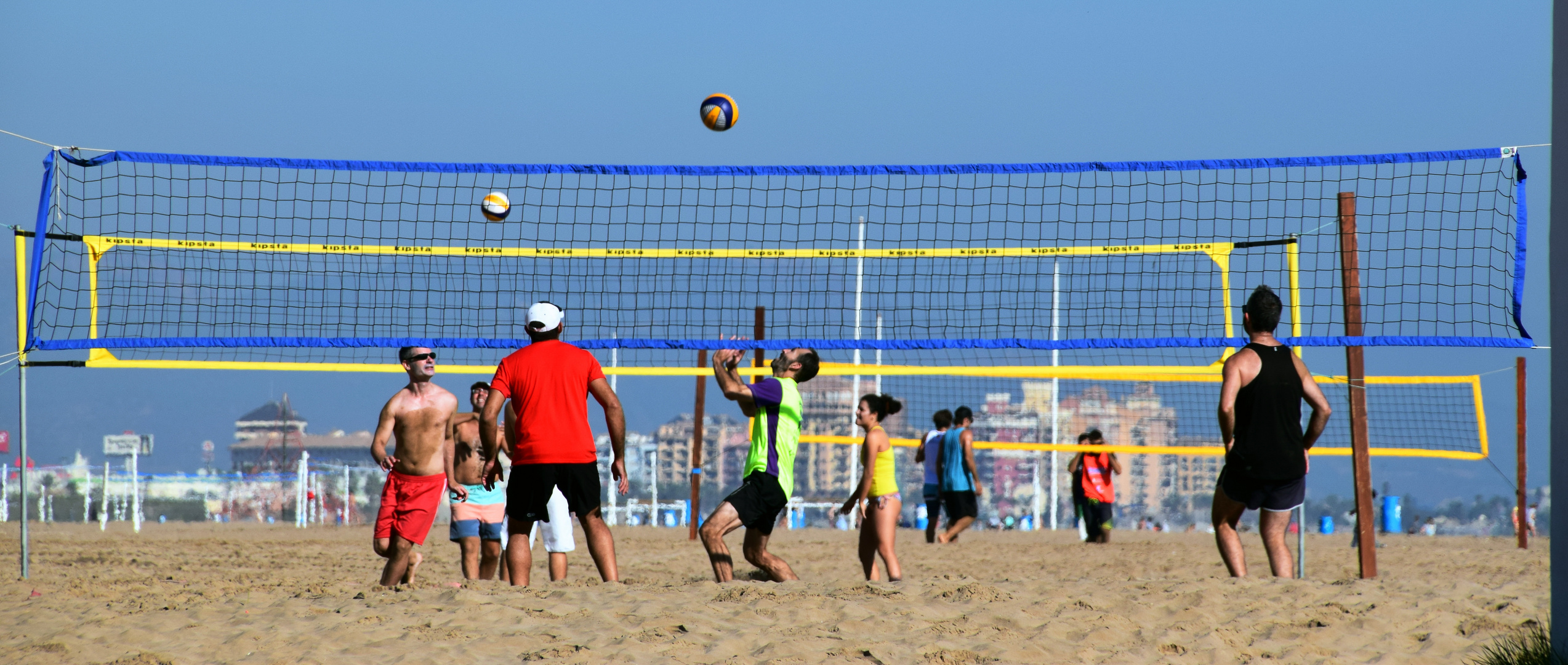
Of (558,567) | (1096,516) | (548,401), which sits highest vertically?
(548,401)

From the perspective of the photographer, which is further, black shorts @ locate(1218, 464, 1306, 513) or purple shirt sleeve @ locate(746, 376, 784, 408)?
purple shirt sleeve @ locate(746, 376, 784, 408)

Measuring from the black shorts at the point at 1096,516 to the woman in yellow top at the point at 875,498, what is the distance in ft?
17.4

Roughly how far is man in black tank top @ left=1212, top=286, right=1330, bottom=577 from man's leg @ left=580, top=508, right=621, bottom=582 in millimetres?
2352

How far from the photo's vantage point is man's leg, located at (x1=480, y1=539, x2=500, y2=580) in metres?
5.77

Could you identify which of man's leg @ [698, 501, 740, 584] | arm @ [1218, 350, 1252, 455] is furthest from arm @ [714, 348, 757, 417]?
arm @ [1218, 350, 1252, 455]

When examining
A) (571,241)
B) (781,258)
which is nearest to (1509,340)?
(781,258)

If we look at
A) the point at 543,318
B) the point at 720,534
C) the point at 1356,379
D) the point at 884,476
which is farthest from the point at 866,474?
the point at 1356,379

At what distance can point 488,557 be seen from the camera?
5770 mm

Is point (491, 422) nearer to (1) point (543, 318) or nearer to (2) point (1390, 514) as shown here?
(1) point (543, 318)

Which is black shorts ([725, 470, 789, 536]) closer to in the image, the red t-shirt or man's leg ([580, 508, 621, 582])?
man's leg ([580, 508, 621, 582])

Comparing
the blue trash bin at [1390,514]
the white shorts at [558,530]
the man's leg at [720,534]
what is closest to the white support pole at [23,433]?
the white shorts at [558,530]

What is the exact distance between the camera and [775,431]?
508 cm

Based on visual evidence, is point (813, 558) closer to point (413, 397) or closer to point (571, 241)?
point (571, 241)

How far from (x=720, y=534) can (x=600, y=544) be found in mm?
523
